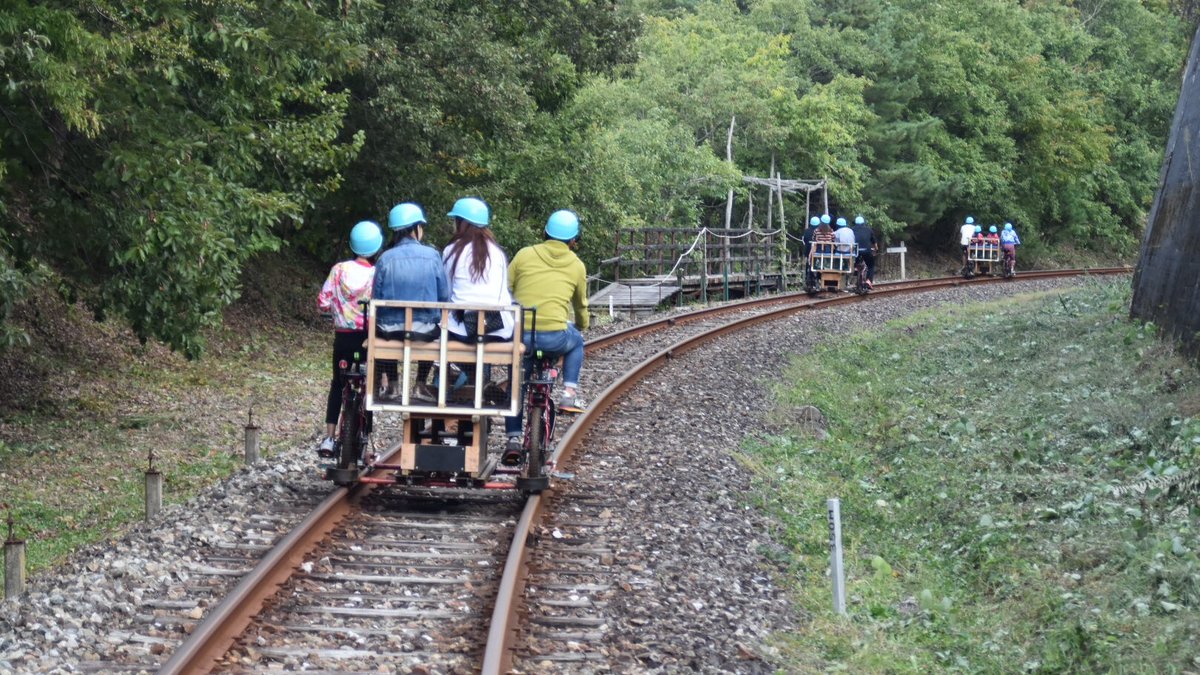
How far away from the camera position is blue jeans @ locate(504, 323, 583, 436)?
9.57 m

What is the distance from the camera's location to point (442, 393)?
878cm

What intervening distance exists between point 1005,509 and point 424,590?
4.56 meters

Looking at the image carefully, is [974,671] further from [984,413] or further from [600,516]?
[984,413]

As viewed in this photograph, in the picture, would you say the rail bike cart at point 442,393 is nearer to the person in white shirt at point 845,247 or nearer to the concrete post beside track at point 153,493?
the concrete post beside track at point 153,493

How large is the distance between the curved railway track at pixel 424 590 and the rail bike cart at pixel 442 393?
0.24 m

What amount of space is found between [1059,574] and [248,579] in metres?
4.74

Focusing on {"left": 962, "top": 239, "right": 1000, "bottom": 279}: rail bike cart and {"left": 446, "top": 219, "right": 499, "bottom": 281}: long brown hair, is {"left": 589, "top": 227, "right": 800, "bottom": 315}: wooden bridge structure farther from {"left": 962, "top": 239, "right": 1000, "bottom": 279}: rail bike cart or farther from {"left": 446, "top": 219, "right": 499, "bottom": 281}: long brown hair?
{"left": 446, "top": 219, "right": 499, "bottom": 281}: long brown hair

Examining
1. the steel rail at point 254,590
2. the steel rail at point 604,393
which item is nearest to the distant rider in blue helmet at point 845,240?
the steel rail at point 604,393

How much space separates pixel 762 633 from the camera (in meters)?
7.05

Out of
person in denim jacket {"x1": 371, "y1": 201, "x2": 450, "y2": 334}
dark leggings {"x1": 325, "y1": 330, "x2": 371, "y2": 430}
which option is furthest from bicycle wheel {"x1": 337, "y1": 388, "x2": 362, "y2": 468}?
person in denim jacket {"x1": 371, "y1": 201, "x2": 450, "y2": 334}

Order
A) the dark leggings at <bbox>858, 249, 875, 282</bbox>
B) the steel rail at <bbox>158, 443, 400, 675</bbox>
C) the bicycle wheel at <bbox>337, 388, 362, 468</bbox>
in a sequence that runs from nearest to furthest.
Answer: the steel rail at <bbox>158, 443, 400, 675</bbox> < the bicycle wheel at <bbox>337, 388, 362, 468</bbox> < the dark leggings at <bbox>858, 249, 875, 282</bbox>

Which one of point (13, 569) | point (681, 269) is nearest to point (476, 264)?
point (13, 569)

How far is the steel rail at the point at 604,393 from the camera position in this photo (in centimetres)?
642

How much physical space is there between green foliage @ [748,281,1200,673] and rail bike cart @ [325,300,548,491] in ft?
7.32
